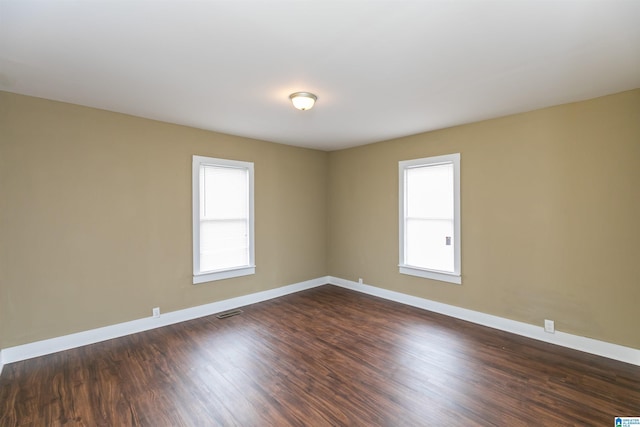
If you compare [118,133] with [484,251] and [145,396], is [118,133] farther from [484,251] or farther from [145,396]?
[484,251]

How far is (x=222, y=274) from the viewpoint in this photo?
172 inches

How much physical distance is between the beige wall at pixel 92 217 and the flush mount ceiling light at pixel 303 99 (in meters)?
1.93

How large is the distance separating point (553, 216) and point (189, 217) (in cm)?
455

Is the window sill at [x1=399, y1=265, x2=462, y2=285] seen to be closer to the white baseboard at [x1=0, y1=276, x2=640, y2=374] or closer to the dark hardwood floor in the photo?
the white baseboard at [x1=0, y1=276, x2=640, y2=374]

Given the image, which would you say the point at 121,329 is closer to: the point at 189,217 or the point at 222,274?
the point at 222,274

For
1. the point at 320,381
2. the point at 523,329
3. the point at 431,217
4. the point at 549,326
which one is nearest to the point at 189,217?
the point at 320,381

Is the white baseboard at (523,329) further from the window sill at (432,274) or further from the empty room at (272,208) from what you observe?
the window sill at (432,274)

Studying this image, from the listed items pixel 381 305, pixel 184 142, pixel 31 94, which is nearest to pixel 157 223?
pixel 184 142

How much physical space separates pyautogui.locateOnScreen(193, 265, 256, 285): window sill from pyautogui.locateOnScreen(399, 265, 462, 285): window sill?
247 centimetres

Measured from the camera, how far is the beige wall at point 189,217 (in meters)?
2.88

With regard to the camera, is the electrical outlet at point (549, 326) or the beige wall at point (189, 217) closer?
the beige wall at point (189, 217)

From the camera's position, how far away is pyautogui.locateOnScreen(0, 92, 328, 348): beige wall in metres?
2.89

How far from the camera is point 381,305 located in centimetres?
456

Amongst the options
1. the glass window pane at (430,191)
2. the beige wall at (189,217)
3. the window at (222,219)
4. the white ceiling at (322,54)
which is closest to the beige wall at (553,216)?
the beige wall at (189,217)
